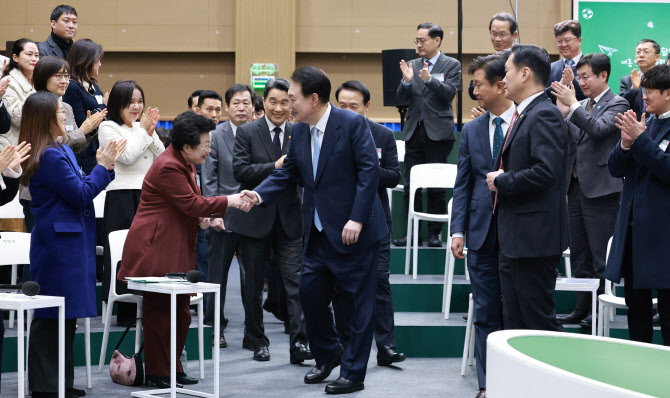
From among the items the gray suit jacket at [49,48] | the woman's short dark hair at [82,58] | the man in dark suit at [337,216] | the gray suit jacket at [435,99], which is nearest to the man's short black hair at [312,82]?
the man in dark suit at [337,216]

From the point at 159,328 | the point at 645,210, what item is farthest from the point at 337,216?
the point at 645,210

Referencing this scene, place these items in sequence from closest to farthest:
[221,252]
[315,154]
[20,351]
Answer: [20,351] < [315,154] < [221,252]

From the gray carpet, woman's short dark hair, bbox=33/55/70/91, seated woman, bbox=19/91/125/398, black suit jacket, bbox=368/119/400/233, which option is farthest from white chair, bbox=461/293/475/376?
woman's short dark hair, bbox=33/55/70/91

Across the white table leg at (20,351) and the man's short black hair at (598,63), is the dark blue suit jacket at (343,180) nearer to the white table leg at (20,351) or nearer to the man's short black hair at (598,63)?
the white table leg at (20,351)

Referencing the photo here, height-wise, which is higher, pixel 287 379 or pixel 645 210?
pixel 645 210

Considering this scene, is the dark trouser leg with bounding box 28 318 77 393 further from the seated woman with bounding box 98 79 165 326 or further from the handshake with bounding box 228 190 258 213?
the seated woman with bounding box 98 79 165 326

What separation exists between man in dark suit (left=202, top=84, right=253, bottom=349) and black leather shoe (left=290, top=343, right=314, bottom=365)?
417mm

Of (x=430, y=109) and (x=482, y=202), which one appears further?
(x=430, y=109)

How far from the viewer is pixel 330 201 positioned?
Answer: 404 centimetres

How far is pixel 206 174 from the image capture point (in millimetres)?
5285

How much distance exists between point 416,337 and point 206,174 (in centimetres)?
172

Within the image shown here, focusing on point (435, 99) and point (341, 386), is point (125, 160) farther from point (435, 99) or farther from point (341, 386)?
point (435, 99)

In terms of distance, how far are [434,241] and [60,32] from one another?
3.22 meters

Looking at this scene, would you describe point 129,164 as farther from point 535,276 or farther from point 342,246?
point 535,276
